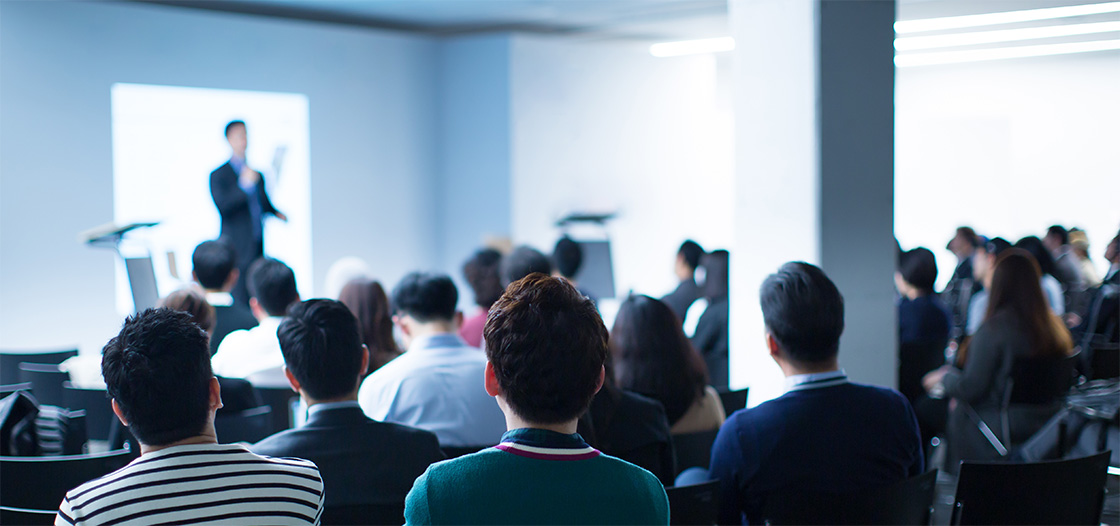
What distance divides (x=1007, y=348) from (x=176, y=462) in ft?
11.6

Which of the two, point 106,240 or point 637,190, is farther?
point 637,190

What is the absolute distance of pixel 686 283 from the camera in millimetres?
5777

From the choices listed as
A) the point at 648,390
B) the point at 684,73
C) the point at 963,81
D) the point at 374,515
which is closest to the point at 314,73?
the point at 684,73

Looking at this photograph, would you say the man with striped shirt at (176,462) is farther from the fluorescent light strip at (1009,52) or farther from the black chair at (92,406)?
the fluorescent light strip at (1009,52)

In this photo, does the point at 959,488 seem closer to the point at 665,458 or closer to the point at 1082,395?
the point at 665,458

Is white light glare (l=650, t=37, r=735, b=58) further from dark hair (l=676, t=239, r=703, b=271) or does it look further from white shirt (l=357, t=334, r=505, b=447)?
white shirt (l=357, t=334, r=505, b=447)

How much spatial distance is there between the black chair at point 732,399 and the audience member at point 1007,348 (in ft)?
3.82

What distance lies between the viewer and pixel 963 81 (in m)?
12.7

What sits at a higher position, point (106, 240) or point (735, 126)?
point (735, 126)

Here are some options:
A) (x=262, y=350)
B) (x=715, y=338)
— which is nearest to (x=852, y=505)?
(x=262, y=350)

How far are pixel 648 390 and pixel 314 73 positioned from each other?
631 cm

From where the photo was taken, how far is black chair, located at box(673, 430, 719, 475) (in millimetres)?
3006

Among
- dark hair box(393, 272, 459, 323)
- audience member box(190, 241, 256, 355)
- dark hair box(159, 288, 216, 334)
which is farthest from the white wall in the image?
dark hair box(393, 272, 459, 323)

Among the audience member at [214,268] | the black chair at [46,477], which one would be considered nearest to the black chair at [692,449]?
the black chair at [46,477]
